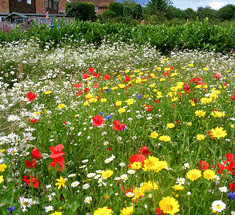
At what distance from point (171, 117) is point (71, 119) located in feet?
3.77

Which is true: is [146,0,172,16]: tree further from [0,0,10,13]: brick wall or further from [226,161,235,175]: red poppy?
[226,161,235,175]: red poppy

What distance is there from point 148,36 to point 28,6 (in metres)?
31.1

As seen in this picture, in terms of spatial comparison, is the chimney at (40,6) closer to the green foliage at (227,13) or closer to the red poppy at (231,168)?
the red poppy at (231,168)

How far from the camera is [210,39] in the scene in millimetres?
8531

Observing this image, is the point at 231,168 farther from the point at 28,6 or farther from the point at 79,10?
the point at 28,6

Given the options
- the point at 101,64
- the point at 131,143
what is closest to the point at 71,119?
the point at 131,143

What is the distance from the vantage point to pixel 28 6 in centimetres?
3434

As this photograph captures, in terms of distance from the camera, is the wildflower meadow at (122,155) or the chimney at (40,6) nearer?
the wildflower meadow at (122,155)

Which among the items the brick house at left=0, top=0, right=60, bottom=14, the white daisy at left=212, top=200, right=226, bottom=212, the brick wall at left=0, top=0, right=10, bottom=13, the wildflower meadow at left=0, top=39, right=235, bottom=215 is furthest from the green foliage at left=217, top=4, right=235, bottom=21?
the white daisy at left=212, top=200, right=226, bottom=212

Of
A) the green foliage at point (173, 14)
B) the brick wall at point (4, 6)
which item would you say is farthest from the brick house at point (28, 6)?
the green foliage at point (173, 14)

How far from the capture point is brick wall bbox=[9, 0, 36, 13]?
30.1 meters

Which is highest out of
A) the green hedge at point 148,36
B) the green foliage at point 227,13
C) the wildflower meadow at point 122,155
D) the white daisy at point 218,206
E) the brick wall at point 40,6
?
the green foliage at point 227,13

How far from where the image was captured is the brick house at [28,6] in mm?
29422

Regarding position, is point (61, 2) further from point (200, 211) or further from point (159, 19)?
point (200, 211)
